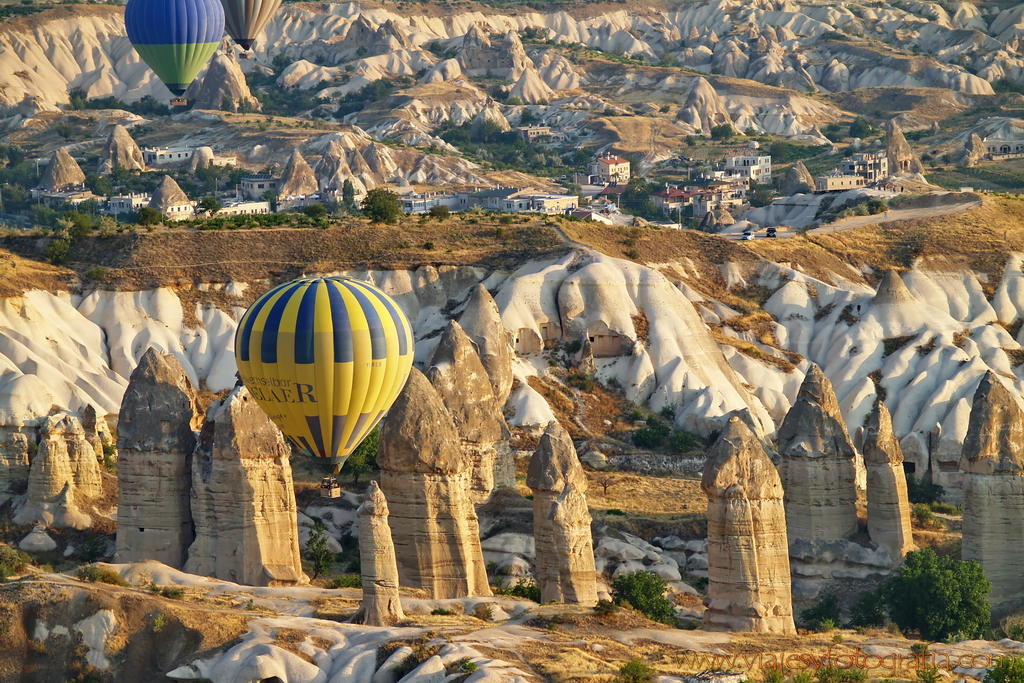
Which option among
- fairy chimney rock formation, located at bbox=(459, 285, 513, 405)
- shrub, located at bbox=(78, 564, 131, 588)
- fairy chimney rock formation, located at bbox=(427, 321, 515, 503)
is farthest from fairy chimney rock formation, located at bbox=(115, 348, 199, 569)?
fairy chimney rock formation, located at bbox=(459, 285, 513, 405)

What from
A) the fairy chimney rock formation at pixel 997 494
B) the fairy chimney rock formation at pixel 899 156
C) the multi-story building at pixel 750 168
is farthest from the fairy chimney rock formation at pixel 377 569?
the multi-story building at pixel 750 168

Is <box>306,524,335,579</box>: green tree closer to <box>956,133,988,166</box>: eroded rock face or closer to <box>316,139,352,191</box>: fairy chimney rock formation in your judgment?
<box>316,139,352,191</box>: fairy chimney rock formation

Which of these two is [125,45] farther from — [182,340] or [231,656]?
[231,656]

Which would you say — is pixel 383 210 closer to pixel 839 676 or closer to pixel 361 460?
pixel 361 460

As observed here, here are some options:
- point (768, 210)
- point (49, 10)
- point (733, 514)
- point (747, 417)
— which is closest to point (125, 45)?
point (49, 10)

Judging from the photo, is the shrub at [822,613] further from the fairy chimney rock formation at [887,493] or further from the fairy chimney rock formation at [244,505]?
the fairy chimney rock formation at [244,505]
